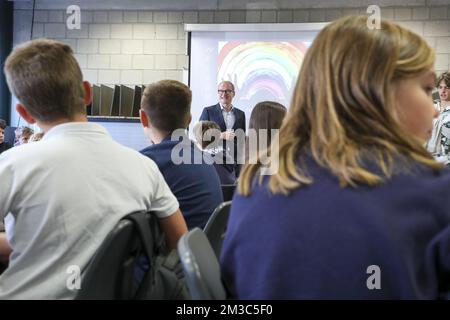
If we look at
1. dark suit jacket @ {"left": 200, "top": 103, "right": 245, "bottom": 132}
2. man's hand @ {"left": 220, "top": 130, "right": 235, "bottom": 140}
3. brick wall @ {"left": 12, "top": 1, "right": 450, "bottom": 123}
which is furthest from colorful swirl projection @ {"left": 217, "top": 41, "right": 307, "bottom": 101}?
man's hand @ {"left": 220, "top": 130, "right": 235, "bottom": 140}

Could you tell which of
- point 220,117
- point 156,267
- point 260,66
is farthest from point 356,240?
point 260,66

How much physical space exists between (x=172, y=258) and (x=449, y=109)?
2.84 metres

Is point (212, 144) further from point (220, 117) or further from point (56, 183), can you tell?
point (220, 117)

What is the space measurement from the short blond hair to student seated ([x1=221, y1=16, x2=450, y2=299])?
630 millimetres

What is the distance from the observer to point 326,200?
0.73 meters

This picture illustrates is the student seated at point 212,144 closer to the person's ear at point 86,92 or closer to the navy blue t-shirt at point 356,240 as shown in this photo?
the person's ear at point 86,92

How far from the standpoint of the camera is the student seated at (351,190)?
0.70 m

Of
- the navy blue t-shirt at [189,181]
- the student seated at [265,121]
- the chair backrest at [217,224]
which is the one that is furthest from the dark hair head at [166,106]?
the chair backrest at [217,224]

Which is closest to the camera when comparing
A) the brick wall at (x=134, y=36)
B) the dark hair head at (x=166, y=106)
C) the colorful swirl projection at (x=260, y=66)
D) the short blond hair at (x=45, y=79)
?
the short blond hair at (x=45, y=79)

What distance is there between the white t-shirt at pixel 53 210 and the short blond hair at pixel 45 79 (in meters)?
0.09

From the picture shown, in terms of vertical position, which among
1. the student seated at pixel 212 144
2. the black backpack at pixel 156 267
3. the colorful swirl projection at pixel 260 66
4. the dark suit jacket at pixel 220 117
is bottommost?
the black backpack at pixel 156 267

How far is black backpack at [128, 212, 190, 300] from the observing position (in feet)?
3.80

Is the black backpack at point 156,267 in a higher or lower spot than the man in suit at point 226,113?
lower
